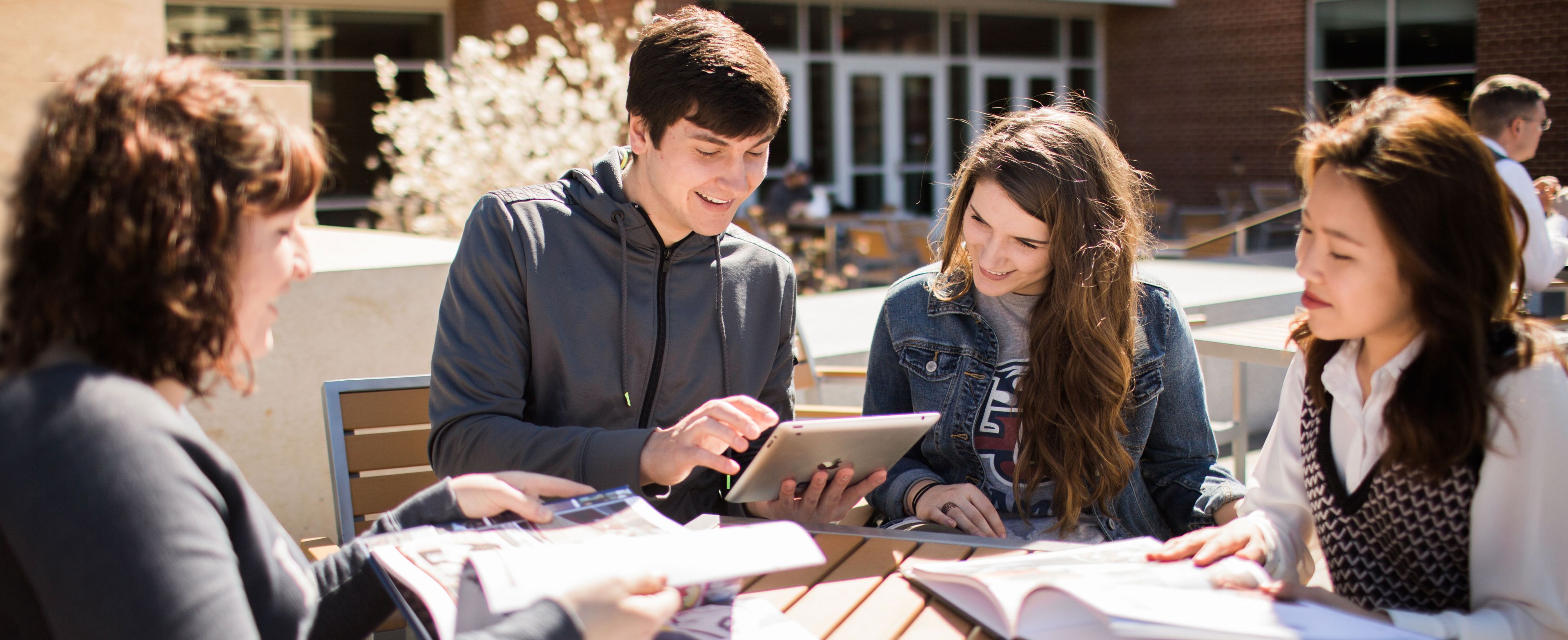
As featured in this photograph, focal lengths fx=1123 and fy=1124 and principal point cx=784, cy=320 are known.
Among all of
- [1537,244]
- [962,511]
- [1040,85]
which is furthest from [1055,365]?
[1040,85]

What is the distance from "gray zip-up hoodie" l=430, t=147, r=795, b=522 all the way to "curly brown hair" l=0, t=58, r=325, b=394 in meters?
0.92

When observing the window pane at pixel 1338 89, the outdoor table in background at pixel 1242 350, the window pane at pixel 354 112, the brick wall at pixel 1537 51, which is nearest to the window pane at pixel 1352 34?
the window pane at pixel 1338 89

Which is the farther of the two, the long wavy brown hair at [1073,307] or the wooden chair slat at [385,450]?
the wooden chair slat at [385,450]

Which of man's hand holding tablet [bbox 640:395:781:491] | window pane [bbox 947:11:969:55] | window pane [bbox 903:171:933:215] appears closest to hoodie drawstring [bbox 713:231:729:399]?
man's hand holding tablet [bbox 640:395:781:491]

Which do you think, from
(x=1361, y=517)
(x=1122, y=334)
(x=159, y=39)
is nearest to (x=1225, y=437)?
(x=1122, y=334)

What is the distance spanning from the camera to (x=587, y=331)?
2.19 metres

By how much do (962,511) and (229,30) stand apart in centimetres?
1379

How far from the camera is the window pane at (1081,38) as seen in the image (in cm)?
1745

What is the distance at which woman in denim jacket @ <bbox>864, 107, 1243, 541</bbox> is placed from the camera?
223 cm

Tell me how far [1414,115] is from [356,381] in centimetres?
197

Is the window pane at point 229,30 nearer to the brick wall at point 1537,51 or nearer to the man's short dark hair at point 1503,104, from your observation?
the man's short dark hair at point 1503,104

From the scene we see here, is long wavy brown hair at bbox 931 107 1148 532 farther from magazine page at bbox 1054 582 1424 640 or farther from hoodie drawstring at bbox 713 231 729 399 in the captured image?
magazine page at bbox 1054 582 1424 640

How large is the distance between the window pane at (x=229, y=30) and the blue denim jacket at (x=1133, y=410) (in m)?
12.3

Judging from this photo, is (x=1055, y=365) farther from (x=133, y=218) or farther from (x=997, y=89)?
(x=997, y=89)
